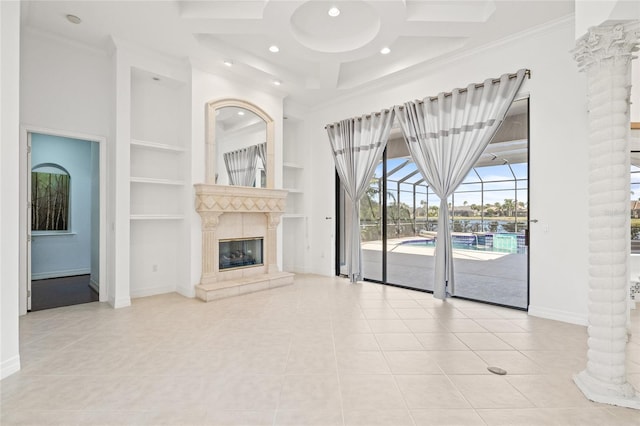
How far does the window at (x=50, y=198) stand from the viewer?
5.33m

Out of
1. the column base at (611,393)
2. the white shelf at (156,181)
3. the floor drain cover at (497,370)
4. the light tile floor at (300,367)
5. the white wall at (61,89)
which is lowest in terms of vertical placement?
the light tile floor at (300,367)

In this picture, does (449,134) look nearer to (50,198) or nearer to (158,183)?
(158,183)

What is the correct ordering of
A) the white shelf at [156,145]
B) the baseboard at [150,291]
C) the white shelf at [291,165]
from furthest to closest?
1. the white shelf at [291,165]
2. the baseboard at [150,291]
3. the white shelf at [156,145]

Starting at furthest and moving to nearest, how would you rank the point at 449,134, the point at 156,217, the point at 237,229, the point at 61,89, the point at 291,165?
the point at 291,165 < the point at 237,229 < the point at 156,217 < the point at 449,134 < the point at 61,89

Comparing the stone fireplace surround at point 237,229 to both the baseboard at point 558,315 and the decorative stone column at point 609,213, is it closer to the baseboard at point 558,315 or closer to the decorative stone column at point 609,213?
the baseboard at point 558,315

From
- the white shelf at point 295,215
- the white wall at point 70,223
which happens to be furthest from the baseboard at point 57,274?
the white shelf at point 295,215

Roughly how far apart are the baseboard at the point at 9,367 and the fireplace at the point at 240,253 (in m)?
2.49

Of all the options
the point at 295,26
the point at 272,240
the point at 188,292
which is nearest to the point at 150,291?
the point at 188,292

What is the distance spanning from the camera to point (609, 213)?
79.9 inches

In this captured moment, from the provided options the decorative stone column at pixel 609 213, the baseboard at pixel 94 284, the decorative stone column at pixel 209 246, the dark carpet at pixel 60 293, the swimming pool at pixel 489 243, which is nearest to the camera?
the decorative stone column at pixel 609 213

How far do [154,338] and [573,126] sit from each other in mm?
4699

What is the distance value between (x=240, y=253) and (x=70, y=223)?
335 cm

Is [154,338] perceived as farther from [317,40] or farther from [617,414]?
[317,40]

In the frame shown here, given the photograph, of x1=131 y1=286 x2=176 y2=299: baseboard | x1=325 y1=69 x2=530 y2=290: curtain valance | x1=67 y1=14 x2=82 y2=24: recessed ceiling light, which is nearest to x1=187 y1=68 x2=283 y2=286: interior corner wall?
x1=131 y1=286 x2=176 y2=299: baseboard
